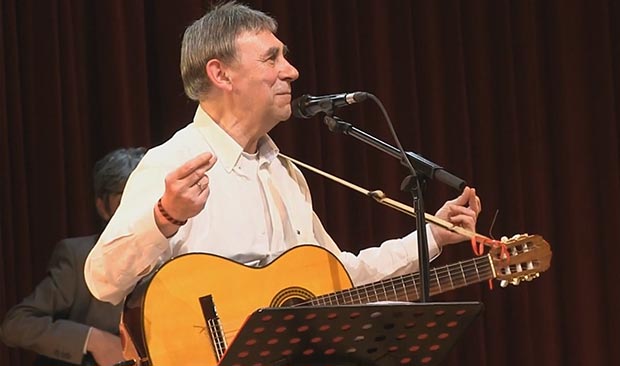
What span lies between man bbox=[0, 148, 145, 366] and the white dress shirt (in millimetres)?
831

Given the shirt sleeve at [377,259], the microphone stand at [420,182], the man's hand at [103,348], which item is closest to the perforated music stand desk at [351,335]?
the microphone stand at [420,182]

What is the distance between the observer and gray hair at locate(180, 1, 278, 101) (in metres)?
3.32

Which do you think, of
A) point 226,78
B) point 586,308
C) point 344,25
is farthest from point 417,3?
point 226,78

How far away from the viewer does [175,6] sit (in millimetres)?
4496

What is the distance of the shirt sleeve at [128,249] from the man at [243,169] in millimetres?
10

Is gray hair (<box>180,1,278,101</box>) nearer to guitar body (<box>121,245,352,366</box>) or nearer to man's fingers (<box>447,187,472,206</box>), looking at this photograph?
guitar body (<box>121,245,352,366</box>)

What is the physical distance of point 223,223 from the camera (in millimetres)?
3148

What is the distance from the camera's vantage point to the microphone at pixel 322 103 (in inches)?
116

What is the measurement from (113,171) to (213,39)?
0.91 m

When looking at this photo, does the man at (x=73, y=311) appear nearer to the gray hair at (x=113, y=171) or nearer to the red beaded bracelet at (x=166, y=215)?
the gray hair at (x=113, y=171)

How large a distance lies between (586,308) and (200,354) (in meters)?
3.07

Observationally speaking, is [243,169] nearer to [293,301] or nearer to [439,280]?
[293,301]

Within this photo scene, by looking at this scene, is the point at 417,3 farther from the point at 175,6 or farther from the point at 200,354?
the point at 200,354

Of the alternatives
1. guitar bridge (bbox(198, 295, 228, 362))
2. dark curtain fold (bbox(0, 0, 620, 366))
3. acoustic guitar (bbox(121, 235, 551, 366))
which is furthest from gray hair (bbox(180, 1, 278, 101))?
dark curtain fold (bbox(0, 0, 620, 366))
